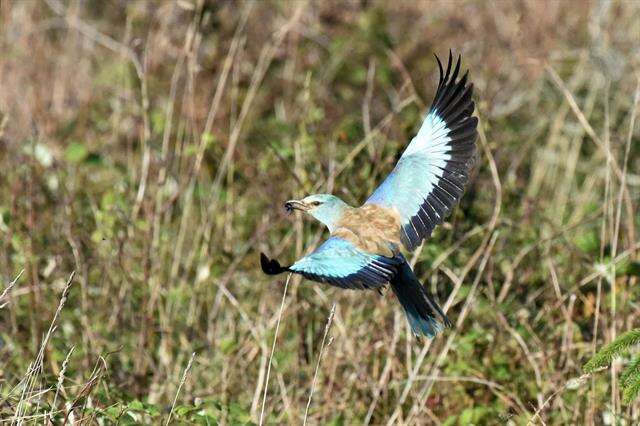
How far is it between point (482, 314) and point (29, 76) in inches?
137

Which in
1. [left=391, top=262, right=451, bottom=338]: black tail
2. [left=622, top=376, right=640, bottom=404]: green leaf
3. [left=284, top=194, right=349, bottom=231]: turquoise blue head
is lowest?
[left=391, top=262, right=451, bottom=338]: black tail

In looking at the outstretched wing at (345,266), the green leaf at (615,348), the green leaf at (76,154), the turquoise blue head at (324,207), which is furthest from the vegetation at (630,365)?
the green leaf at (76,154)

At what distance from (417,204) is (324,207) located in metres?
0.30

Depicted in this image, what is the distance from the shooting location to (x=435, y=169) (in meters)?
3.83

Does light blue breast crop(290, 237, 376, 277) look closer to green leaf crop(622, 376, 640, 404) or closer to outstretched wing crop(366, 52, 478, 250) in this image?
outstretched wing crop(366, 52, 478, 250)

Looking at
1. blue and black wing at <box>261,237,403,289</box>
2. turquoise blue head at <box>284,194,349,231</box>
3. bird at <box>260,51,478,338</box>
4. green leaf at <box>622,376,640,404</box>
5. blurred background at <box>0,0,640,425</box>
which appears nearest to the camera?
green leaf at <box>622,376,640,404</box>

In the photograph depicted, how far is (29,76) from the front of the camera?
6.76 meters

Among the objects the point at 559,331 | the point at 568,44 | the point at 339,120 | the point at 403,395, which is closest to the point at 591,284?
the point at 559,331

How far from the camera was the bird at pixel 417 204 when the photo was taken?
362 cm

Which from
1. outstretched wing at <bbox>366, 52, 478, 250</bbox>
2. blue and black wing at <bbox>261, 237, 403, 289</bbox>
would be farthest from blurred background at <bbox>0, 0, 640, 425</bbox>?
outstretched wing at <bbox>366, 52, 478, 250</bbox>

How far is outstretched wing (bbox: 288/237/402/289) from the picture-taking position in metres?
3.20

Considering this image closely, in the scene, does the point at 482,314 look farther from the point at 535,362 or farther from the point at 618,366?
the point at 618,366

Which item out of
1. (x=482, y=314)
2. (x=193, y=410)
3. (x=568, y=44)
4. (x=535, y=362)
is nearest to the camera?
(x=193, y=410)

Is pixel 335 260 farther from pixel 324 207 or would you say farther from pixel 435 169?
pixel 435 169
